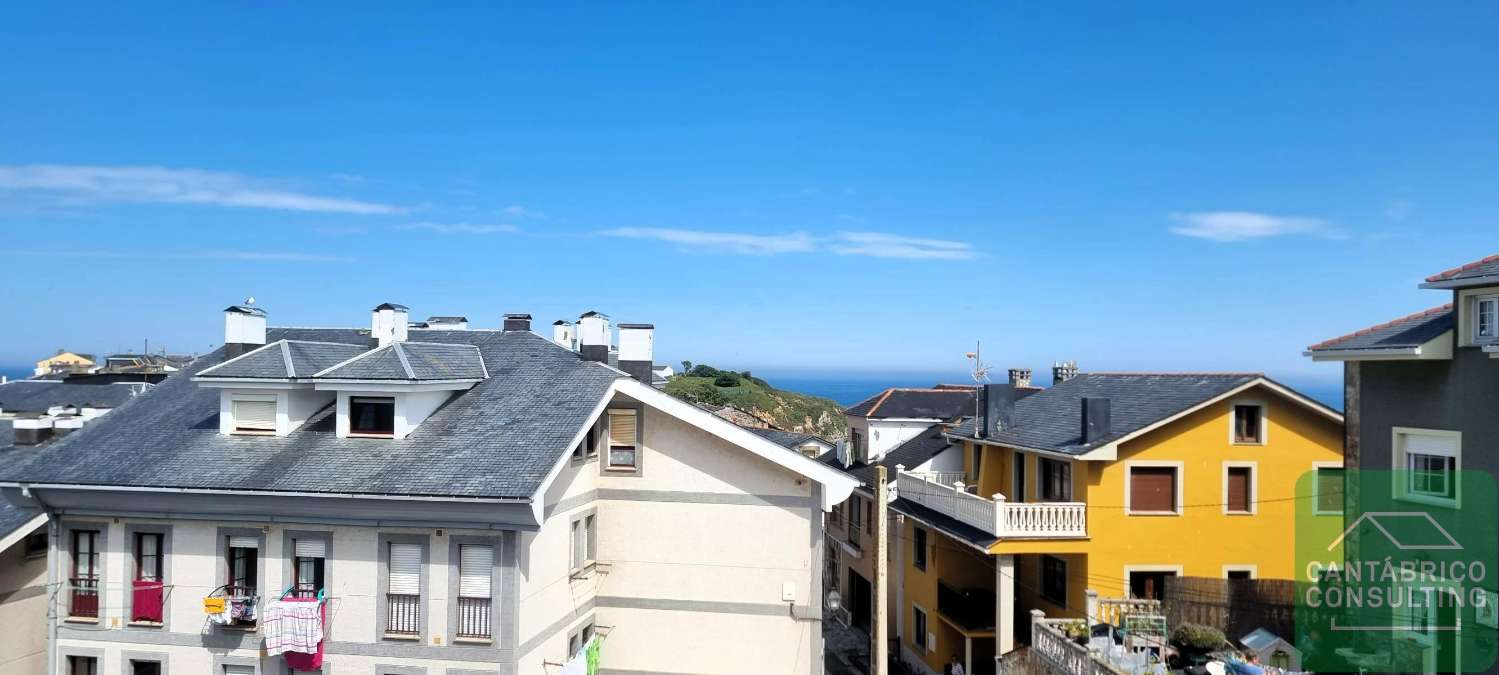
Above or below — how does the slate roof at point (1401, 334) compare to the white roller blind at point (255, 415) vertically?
above

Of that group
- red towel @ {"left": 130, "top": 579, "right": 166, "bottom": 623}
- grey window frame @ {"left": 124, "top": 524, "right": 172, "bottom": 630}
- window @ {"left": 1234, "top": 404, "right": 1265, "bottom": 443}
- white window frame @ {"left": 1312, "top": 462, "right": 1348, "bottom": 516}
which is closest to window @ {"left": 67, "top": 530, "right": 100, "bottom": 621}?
grey window frame @ {"left": 124, "top": 524, "right": 172, "bottom": 630}

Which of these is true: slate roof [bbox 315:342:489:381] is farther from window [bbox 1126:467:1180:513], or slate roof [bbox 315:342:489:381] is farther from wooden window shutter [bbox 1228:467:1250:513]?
wooden window shutter [bbox 1228:467:1250:513]

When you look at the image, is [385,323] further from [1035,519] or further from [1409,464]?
[1409,464]

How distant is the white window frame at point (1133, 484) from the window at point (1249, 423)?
1.81 metres

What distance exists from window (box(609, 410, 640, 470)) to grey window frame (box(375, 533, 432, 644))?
426 cm

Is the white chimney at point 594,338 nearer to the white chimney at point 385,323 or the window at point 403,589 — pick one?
the white chimney at point 385,323

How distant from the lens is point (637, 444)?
63.5ft

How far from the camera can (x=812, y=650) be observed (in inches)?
736

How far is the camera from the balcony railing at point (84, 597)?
17922mm

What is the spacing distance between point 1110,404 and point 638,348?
13.7 m

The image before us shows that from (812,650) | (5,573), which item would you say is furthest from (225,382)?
(812,650)

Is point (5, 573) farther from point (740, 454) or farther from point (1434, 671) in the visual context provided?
point (1434, 671)

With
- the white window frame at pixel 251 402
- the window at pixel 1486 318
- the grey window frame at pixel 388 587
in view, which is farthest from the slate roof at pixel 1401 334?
the white window frame at pixel 251 402

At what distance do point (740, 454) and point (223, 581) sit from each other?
10414 millimetres
